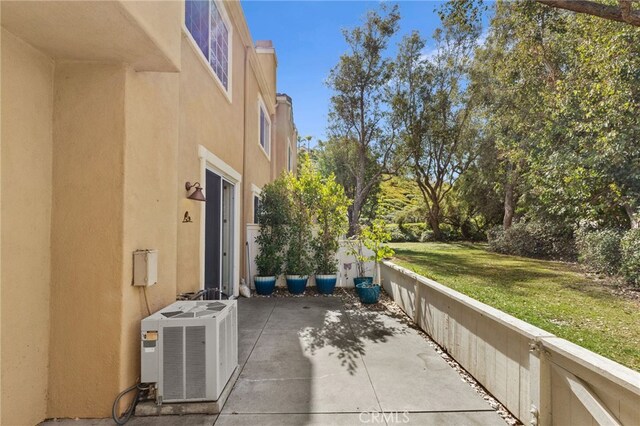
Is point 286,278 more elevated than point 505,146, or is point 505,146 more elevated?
point 505,146

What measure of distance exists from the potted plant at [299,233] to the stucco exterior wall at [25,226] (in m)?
5.51

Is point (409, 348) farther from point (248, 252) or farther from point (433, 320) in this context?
point (248, 252)

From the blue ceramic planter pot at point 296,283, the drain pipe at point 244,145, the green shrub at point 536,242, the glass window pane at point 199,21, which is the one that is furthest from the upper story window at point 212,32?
the green shrub at point 536,242

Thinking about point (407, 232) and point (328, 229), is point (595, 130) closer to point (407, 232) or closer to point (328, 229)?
point (328, 229)

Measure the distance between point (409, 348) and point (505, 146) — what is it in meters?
13.8

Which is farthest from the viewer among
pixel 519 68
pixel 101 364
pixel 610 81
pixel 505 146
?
pixel 505 146

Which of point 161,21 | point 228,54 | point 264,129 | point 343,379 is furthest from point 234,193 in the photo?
point 264,129

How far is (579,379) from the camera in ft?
7.59

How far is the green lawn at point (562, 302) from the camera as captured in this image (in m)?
4.34

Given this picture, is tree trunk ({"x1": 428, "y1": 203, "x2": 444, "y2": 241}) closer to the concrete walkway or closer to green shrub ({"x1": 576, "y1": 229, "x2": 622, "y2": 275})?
green shrub ({"x1": 576, "y1": 229, "x2": 622, "y2": 275})

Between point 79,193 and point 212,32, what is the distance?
4397 millimetres

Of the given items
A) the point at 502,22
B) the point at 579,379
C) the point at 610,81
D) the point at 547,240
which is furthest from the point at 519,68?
the point at 579,379

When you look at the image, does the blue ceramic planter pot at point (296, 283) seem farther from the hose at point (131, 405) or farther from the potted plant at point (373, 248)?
the hose at point (131, 405)

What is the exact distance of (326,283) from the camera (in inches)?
316
